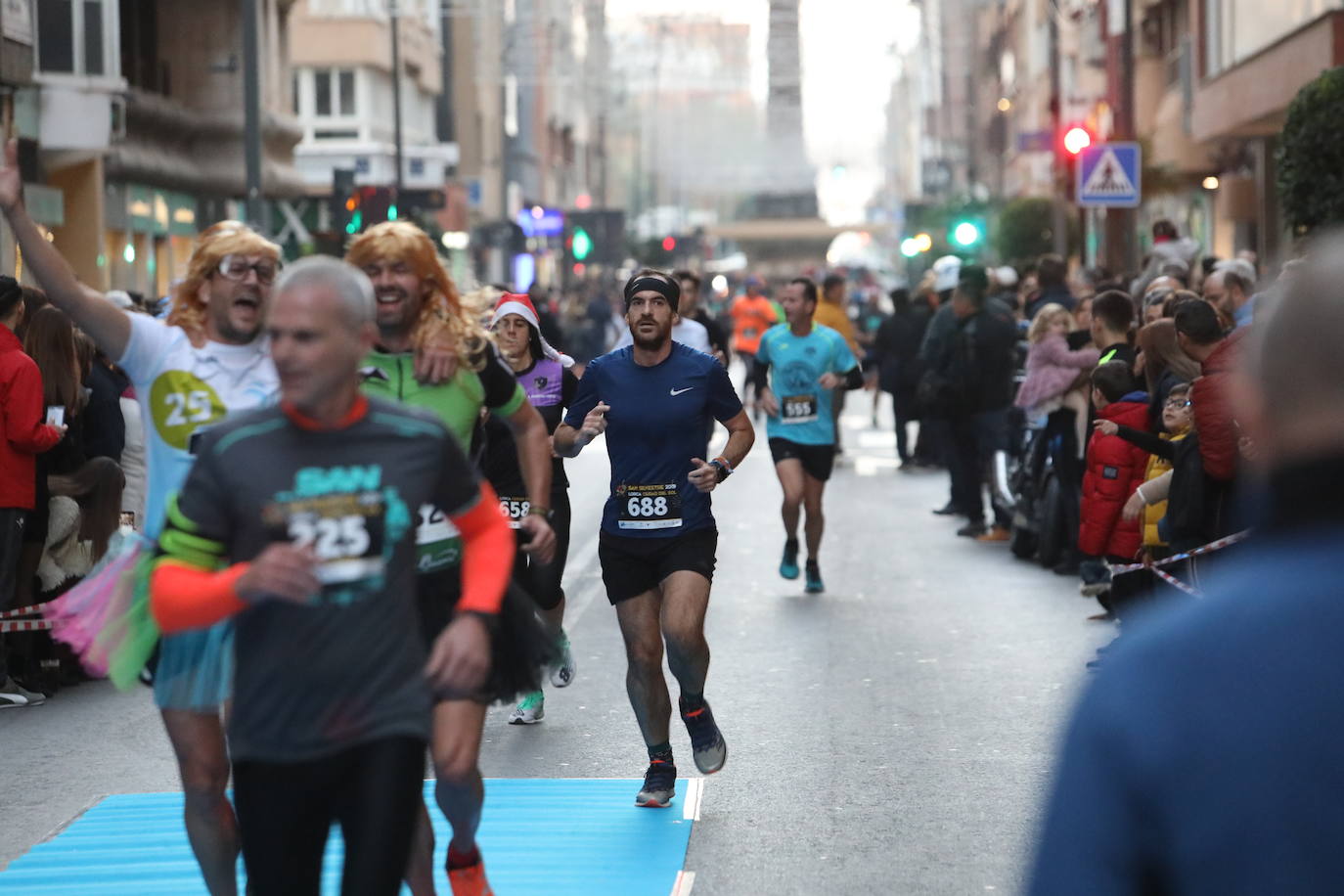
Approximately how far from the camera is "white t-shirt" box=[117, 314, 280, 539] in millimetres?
5777

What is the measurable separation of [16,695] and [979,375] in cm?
918

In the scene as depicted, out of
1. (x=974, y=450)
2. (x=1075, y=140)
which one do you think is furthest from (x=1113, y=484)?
(x=1075, y=140)

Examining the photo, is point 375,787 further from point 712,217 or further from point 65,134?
point 712,217

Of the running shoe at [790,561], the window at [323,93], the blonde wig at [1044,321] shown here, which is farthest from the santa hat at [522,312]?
the window at [323,93]

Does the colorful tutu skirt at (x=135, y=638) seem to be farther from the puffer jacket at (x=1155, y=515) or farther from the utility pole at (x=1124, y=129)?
the utility pole at (x=1124, y=129)

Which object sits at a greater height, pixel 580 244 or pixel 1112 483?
pixel 580 244

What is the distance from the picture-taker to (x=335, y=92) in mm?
59375

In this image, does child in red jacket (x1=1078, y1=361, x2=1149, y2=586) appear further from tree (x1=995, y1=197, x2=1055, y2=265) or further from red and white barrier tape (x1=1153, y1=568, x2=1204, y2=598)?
tree (x1=995, y1=197, x2=1055, y2=265)

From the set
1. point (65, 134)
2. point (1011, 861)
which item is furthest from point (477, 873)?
point (65, 134)

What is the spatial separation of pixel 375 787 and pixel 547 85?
10216 centimetres

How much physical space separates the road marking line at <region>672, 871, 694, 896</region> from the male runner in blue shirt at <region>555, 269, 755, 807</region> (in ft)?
3.17

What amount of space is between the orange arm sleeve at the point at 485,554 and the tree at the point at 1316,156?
46.7 ft

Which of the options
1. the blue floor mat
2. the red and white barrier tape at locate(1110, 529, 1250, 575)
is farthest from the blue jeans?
the blue floor mat

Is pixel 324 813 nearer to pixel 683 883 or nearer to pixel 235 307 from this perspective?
pixel 235 307
